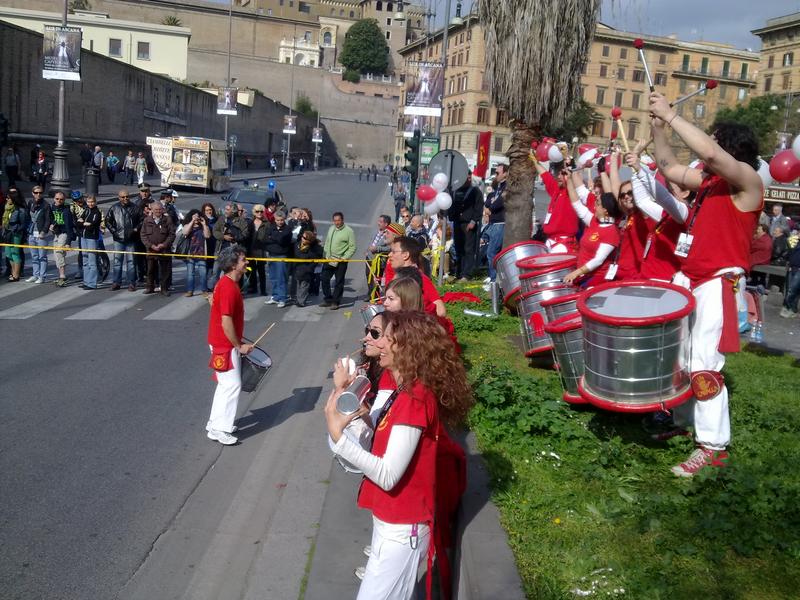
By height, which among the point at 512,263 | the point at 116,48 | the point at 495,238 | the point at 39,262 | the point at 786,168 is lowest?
the point at 39,262

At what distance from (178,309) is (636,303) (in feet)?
35.4

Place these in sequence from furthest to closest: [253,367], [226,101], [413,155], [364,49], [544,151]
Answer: [364,49], [226,101], [413,155], [544,151], [253,367]

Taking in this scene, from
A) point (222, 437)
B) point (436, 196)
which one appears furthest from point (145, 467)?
point (436, 196)

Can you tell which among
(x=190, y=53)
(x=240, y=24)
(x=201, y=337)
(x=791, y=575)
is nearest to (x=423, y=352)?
(x=791, y=575)

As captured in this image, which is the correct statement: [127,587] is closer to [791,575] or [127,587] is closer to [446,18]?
[791,575]

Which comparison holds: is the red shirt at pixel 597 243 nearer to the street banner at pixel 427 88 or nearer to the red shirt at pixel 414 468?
the red shirt at pixel 414 468

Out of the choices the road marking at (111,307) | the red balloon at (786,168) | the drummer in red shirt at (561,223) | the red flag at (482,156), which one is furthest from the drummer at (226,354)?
the red flag at (482,156)

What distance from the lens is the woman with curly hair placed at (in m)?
3.73

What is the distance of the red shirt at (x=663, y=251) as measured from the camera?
6.11m

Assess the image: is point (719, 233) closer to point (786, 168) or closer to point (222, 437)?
point (786, 168)

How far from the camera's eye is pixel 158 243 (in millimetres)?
16188

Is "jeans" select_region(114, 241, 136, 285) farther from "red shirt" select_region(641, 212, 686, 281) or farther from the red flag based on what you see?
"red shirt" select_region(641, 212, 686, 281)

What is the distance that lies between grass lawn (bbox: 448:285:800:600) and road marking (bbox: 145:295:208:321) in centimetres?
782

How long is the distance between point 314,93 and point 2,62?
86204 mm
